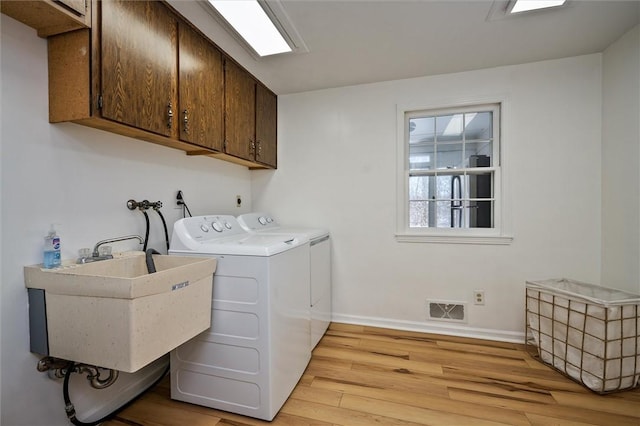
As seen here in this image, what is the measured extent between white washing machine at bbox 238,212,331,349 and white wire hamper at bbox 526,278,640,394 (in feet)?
5.35

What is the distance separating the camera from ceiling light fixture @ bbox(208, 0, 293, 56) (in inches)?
58.9

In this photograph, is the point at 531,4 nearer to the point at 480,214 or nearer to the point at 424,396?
the point at 480,214

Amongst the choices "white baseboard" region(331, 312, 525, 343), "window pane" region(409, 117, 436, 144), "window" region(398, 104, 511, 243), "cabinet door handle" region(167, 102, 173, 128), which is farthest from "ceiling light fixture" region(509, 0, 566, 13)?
"white baseboard" region(331, 312, 525, 343)

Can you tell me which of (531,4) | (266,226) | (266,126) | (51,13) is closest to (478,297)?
(266,226)

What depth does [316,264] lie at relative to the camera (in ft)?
7.29

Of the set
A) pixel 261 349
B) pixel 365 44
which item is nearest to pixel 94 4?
pixel 365 44

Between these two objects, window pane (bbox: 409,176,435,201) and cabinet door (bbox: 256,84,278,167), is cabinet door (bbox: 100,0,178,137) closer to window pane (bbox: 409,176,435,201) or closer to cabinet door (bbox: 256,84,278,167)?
cabinet door (bbox: 256,84,278,167)

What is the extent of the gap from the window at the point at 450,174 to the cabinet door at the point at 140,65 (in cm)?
188

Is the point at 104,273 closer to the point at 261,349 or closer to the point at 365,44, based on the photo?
the point at 261,349

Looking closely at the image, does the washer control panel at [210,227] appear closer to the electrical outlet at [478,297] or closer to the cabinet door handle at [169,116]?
the cabinet door handle at [169,116]

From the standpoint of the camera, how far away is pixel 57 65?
1.20 m

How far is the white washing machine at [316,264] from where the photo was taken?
2121 mm

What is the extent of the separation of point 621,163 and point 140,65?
309 centimetres

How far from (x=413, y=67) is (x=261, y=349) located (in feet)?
7.76
